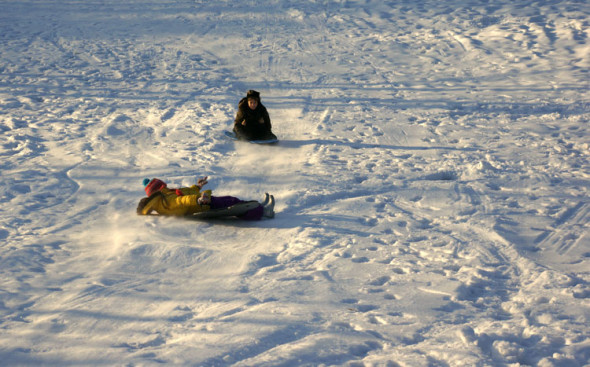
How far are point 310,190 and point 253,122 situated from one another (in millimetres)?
1836

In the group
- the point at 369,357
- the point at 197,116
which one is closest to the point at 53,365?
the point at 369,357

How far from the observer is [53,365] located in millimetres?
3240

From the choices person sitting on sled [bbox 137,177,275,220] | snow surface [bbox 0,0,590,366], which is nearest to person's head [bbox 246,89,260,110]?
snow surface [bbox 0,0,590,366]

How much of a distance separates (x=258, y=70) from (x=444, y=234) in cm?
626

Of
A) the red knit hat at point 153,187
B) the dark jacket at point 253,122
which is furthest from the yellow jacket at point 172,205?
the dark jacket at point 253,122

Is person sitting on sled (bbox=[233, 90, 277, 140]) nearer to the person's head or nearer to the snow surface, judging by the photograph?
the person's head

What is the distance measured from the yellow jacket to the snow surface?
122 millimetres

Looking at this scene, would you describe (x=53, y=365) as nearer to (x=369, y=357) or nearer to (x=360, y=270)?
(x=369, y=357)

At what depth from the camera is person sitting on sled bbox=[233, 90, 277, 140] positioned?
729 cm

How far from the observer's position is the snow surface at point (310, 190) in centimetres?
356

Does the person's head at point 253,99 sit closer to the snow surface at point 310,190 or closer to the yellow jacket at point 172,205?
the snow surface at point 310,190

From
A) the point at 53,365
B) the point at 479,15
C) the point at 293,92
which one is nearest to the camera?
the point at 53,365

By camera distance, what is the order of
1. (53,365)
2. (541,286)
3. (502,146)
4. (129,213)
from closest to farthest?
1. (53,365)
2. (541,286)
3. (129,213)
4. (502,146)

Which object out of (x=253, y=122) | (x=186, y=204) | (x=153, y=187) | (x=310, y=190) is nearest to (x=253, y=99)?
(x=253, y=122)
